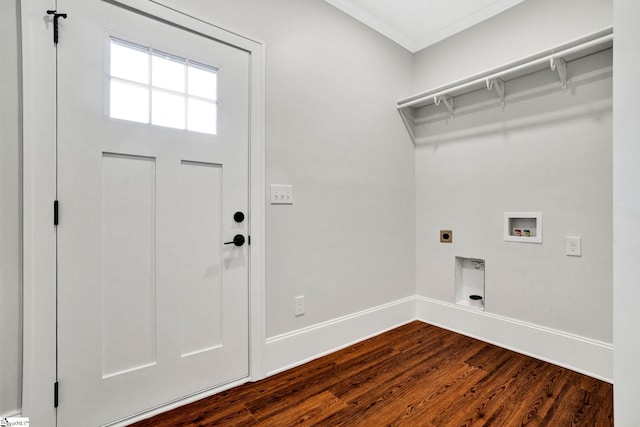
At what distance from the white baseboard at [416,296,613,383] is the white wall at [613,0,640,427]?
939mm

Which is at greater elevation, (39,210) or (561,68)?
(561,68)

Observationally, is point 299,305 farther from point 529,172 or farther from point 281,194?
point 529,172

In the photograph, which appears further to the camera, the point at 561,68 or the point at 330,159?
the point at 330,159

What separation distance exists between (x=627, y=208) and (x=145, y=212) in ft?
6.75

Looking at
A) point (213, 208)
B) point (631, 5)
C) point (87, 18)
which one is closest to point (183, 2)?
point (87, 18)

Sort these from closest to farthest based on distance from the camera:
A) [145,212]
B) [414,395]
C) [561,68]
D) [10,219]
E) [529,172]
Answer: [10,219] → [145,212] → [414,395] → [561,68] → [529,172]

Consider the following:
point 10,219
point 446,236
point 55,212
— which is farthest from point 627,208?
point 10,219

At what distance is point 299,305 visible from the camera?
2076 mm

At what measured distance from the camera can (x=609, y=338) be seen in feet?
6.06

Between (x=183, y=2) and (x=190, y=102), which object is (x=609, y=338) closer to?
(x=190, y=102)

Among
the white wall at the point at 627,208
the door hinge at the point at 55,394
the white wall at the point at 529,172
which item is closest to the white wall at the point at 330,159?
the white wall at the point at 529,172

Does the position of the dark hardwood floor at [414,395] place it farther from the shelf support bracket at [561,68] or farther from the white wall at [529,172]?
the shelf support bracket at [561,68]

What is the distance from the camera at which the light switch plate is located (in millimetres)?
1952

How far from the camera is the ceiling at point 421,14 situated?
231cm
